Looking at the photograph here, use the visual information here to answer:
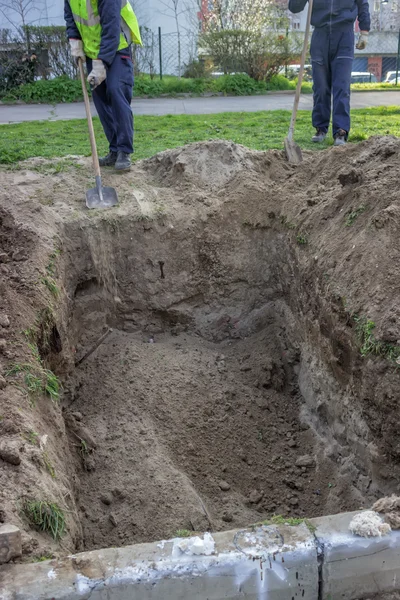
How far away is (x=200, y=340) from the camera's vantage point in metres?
5.18

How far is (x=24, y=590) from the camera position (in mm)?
2021

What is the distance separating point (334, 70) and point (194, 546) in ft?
20.5

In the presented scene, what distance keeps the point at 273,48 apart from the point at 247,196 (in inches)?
466

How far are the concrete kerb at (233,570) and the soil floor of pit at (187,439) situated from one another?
100cm

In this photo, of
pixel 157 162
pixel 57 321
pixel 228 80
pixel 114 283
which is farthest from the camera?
pixel 228 80

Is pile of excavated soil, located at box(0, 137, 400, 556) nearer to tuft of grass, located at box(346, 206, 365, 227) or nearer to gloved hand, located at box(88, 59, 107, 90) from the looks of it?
tuft of grass, located at box(346, 206, 365, 227)

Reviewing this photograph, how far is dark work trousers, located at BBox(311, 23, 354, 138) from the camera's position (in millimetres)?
6902

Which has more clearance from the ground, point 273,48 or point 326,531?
point 273,48

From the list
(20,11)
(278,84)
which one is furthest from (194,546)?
(20,11)

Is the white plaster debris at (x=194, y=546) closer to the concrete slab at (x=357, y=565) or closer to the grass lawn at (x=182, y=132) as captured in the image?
the concrete slab at (x=357, y=565)

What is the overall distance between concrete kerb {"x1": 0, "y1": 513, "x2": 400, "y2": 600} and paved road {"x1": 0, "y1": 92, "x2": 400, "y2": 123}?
10.1m

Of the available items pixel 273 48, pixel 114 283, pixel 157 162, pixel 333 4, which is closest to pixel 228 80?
pixel 273 48

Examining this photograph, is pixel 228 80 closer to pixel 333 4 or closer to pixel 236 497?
pixel 333 4

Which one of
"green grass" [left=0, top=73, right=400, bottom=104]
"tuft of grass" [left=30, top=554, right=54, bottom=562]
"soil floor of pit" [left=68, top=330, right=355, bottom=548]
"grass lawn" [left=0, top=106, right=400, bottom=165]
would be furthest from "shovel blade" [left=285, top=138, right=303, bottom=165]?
"green grass" [left=0, top=73, right=400, bottom=104]
